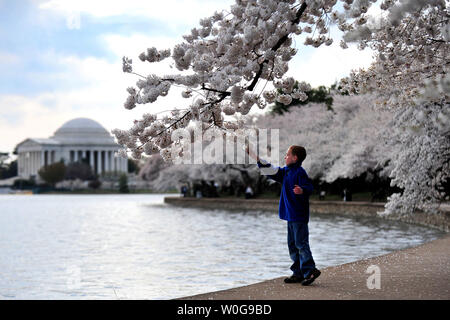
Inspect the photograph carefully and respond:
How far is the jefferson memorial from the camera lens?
503ft

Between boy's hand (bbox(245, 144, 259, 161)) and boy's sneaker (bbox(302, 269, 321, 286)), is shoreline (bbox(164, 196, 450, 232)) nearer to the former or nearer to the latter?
boy's sneaker (bbox(302, 269, 321, 286))

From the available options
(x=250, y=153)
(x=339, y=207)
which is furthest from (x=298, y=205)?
(x=339, y=207)

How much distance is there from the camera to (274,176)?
7.50m

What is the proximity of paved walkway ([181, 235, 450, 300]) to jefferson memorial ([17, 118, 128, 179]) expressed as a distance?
14324 cm

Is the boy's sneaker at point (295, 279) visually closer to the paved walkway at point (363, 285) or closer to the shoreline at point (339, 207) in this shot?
the paved walkway at point (363, 285)

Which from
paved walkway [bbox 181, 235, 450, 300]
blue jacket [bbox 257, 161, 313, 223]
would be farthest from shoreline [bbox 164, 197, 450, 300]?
blue jacket [bbox 257, 161, 313, 223]

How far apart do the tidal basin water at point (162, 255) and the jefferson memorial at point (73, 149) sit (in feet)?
424

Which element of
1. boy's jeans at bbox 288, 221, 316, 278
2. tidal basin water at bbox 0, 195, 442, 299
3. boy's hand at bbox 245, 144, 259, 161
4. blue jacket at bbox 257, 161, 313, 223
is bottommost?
tidal basin water at bbox 0, 195, 442, 299

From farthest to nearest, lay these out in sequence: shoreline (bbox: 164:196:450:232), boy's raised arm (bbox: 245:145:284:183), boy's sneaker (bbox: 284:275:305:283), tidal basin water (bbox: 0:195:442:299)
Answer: shoreline (bbox: 164:196:450:232) → tidal basin water (bbox: 0:195:442:299) → boy's sneaker (bbox: 284:275:305:283) → boy's raised arm (bbox: 245:145:284:183)

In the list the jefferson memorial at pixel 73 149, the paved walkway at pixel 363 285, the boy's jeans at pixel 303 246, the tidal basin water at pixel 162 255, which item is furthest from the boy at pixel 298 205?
the jefferson memorial at pixel 73 149

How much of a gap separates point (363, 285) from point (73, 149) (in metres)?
152

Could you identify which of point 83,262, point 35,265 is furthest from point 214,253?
point 35,265

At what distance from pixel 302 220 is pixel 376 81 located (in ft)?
10.2
